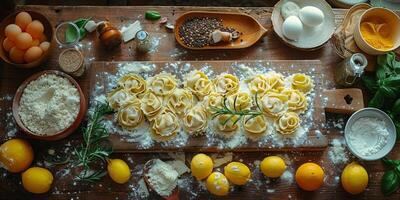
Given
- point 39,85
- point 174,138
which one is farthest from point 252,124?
point 39,85

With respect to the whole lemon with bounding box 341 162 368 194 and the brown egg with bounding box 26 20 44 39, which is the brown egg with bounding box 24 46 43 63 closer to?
the brown egg with bounding box 26 20 44 39

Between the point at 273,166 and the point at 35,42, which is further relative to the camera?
the point at 35,42

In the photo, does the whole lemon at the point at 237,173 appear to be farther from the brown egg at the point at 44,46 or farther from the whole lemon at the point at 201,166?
the brown egg at the point at 44,46

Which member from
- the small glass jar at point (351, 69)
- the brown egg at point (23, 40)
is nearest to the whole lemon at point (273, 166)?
the small glass jar at point (351, 69)

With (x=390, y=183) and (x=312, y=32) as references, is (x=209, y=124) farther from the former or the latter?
(x=390, y=183)

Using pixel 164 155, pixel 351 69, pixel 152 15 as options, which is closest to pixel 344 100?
pixel 351 69
